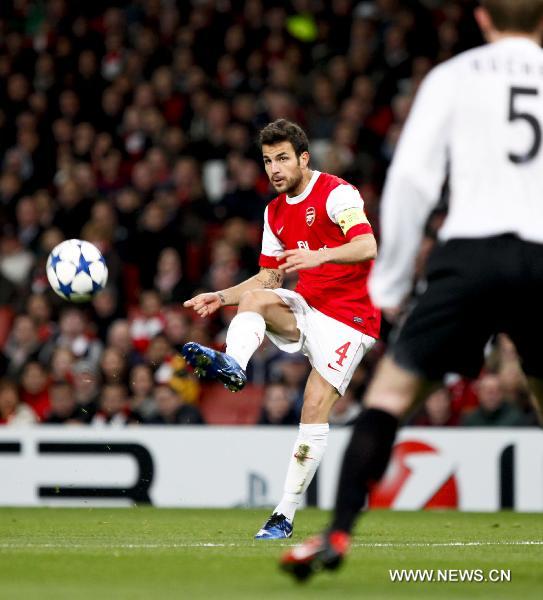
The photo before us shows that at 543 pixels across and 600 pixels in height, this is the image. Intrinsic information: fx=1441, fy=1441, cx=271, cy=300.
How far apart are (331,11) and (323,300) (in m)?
9.66

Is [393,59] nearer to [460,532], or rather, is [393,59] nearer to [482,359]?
[460,532]

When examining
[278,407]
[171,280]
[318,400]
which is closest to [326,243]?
[318,400]

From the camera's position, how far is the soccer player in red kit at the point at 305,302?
25.5ft

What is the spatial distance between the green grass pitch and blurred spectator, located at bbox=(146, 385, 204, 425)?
2.07 m

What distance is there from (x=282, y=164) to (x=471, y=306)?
3.31 meters

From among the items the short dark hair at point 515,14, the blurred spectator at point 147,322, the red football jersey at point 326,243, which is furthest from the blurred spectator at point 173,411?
the short dark hair at point 515,14

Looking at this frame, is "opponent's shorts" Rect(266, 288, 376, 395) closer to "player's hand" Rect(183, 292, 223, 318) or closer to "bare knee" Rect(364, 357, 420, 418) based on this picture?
"player's hand" Rect(183, 292, 223, 318)

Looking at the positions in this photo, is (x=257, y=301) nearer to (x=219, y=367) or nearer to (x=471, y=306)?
(x=219, y=367)

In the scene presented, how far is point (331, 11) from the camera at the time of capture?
17188 mm

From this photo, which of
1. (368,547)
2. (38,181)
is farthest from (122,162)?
(368,547)

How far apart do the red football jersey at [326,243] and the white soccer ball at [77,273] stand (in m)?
1.73

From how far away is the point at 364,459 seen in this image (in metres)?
5.03

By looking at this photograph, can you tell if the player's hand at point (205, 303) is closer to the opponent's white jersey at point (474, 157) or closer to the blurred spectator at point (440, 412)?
the opponent's white jersey at point (474, 157)

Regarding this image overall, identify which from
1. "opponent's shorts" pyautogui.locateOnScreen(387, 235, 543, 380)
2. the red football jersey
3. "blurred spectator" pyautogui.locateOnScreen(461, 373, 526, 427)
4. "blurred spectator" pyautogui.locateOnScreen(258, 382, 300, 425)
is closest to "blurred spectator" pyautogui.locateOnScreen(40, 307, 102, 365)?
"blurred spectator" pyautogui.locateOnScreen(258, 382, 300, 425)
